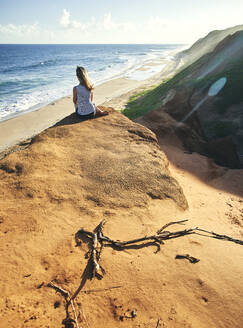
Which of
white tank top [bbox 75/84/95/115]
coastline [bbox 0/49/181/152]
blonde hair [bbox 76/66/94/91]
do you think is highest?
blonde hair [bbox 76/66/94/91]

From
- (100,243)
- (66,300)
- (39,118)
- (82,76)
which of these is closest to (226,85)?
(82,76)

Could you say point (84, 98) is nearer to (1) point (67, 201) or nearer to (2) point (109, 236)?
(1) point (67, 201)

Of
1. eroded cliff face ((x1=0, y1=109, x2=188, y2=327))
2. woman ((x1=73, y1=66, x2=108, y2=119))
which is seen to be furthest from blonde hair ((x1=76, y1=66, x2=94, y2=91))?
eroded cliff face ((x1=0, y1=109, x2=188, y2=327))

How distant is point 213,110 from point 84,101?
25.0ft

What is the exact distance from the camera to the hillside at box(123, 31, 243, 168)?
948 centimetres

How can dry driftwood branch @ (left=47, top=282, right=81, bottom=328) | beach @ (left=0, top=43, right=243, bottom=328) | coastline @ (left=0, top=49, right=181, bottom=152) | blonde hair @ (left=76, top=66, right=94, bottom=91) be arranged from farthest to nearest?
coastline @ (left=0, top=49, right=181, bottom=152) < blonde hair @ (left=76, top=66, right=94, bottom=91) < beach @ (left=0, top=43, right=243, bottom=328) < dry driftwood branch @ (left=47, top=282, right=81, bottom=328)

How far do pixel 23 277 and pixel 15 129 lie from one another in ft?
46.9

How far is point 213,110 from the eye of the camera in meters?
11.2

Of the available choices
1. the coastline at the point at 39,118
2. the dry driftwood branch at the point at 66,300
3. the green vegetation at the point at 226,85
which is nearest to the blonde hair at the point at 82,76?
the dry driftwood branch at the point at 66,300

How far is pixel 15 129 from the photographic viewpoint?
1494cm

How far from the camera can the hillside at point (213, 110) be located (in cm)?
948

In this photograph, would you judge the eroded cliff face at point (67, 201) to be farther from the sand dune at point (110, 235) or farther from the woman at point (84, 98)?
the woman at point (84, 98)

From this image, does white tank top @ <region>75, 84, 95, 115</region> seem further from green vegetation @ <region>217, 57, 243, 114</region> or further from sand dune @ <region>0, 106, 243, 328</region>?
green vegetation @ <region>217, 57, 243, 114</region>

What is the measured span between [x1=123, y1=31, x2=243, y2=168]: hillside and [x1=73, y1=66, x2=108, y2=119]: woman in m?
4.67
